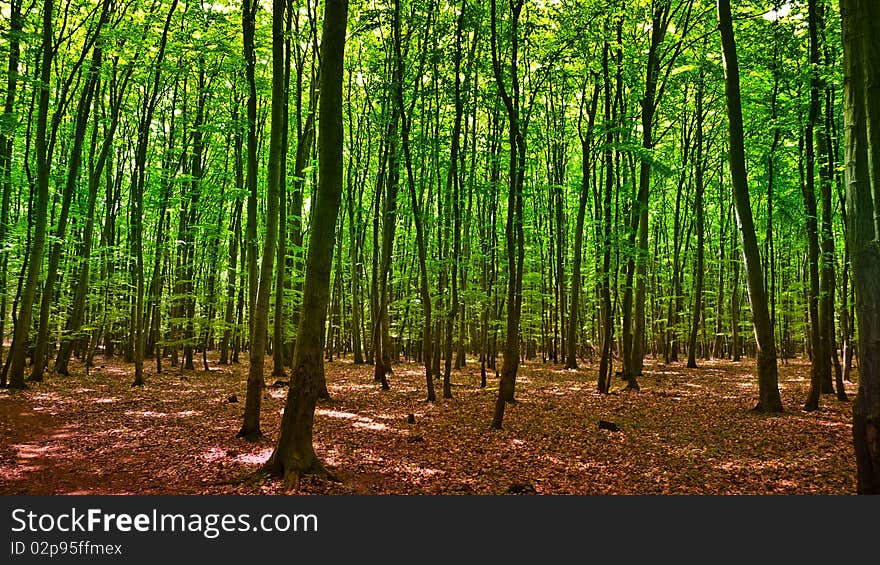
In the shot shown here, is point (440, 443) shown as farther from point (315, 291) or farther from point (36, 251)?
point (36, 251)

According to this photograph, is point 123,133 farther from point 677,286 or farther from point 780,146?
point 677,286

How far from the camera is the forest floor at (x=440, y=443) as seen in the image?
21.6 ft

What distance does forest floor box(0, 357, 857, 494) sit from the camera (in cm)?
659

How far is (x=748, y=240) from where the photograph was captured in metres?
10.4

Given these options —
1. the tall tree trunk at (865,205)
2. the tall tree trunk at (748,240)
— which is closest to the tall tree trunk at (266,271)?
the tall tree trunk at (865,205)

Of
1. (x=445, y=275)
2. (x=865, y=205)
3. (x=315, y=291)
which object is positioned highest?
(x=445, y=275)

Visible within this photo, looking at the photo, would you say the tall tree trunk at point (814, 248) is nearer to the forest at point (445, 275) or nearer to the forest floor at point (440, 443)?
the forest at point (445, 275)

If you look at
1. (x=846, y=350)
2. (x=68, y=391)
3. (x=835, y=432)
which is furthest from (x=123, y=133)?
(x=846, y=350)

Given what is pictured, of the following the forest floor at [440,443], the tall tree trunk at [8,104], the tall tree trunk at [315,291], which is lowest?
the forest floor at [440,443]

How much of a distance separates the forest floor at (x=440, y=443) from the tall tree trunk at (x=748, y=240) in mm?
723

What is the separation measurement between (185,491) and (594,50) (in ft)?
51.6

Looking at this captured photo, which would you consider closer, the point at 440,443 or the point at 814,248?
the point at 440,443

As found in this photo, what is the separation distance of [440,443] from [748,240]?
295 inches

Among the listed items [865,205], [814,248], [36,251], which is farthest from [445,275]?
[865,205]
